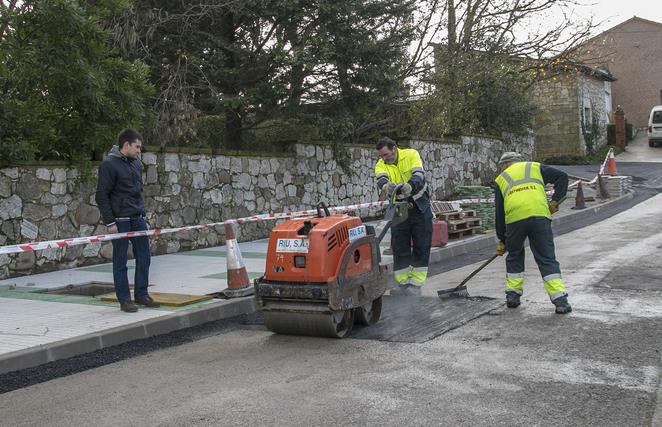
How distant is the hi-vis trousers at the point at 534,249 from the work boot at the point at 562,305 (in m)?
0.19

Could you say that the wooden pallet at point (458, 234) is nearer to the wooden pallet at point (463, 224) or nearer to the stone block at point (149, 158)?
the wooden pallet at point (463, 224)

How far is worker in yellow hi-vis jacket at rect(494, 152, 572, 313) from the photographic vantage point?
7105 millimetres

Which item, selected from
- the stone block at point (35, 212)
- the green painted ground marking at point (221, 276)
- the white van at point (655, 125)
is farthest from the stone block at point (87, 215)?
the white van at point (655, 125)

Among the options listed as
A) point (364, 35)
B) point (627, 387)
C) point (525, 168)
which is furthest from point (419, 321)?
point (364, 35)

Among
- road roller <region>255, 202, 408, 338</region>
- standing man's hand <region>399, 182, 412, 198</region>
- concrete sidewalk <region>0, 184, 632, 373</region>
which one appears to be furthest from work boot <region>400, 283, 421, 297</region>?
road roller <region>255, 202, 408, 338</region>

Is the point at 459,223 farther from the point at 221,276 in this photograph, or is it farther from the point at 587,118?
the point at 587,118

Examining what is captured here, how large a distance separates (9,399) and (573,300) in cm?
534

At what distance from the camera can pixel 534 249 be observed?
7211 millimetres

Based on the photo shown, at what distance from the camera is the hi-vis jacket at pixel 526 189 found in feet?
23.4

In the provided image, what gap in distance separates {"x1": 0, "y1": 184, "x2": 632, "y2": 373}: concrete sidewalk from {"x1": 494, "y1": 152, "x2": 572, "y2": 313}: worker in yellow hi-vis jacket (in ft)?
5.60

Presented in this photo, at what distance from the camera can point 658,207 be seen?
18.1 metres

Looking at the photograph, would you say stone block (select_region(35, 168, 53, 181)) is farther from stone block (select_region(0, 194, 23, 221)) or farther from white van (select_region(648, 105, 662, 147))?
white van (select_region(648, 105, 662, 147))

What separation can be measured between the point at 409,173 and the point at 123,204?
3239 mm

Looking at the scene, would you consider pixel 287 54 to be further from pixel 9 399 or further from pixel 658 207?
pixel 658 207
